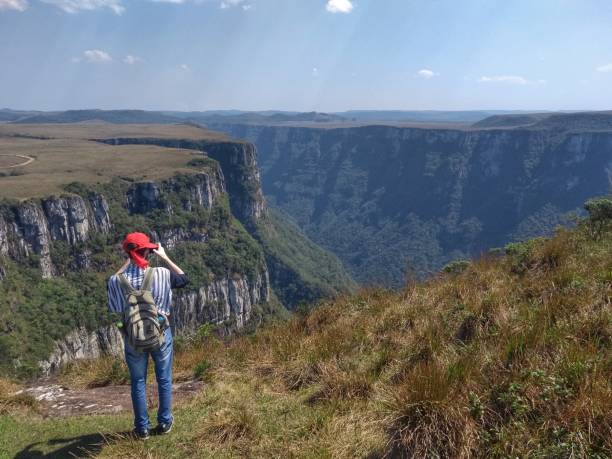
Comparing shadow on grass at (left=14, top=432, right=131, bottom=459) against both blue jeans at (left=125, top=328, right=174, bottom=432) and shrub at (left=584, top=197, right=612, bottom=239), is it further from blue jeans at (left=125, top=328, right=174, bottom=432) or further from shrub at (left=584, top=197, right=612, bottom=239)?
shrub at (left=584, top=197, right=612, bottom=239)

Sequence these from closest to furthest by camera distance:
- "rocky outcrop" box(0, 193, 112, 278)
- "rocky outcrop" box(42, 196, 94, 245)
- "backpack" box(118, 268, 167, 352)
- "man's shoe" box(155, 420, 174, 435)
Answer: "backpack" box(118, 268, 167, 352)
"man's shoe" box(155, 420, 174, 435)
"rocky outcrop" box(0, 193, 112, 278)
"rocky outcrop" box(42, 196, 94, 245)

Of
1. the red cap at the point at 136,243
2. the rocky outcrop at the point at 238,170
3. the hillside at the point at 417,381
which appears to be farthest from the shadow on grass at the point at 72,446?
the rocky outcrop at the point at 238,170

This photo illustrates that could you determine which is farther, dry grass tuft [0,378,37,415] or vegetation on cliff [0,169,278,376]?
vegetation on cliff [0,169,278,376]

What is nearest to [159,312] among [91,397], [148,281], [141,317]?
[141,317]

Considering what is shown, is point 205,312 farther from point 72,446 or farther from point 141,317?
point 141,317

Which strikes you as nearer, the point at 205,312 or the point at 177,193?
the point at 205,312

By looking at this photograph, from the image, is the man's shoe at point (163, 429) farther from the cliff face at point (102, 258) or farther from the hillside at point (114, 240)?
the cliff face at point (102, 258)

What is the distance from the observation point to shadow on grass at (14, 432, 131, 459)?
5.34 meters

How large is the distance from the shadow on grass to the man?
1.22ft

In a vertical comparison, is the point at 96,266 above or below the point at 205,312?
above

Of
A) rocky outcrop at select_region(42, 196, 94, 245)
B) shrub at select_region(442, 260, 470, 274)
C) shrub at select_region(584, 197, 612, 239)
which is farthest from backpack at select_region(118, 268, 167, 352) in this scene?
rocky outcrop at select_region(42, 196, 94, 245)

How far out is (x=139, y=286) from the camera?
5414 millimetres

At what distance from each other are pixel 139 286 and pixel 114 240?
102m

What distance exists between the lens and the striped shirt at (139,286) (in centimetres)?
540
